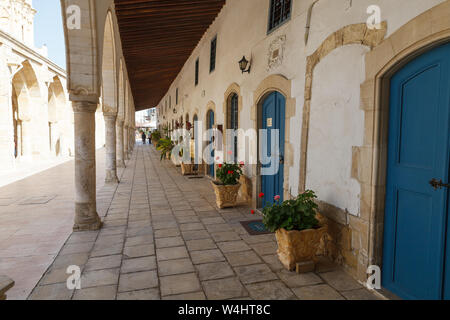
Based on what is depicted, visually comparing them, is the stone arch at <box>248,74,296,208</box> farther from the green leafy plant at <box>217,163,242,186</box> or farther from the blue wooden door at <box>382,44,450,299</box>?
the blue wooden door at <box>382,44,450,299</box>

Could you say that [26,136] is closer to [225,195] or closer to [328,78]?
[225,195]

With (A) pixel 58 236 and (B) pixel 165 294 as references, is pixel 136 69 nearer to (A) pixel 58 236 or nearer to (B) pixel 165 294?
(A) pixel 58 236

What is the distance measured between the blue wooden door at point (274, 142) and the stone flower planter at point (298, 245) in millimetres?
1674

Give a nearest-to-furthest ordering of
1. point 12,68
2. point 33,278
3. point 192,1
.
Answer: point 33,278 → point 192,1 → point 12,68

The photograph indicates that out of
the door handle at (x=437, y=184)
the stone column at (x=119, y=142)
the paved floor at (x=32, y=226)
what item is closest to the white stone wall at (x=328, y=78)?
the door handle at (x=437, y=184)

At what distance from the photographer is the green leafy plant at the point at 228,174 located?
5.70m

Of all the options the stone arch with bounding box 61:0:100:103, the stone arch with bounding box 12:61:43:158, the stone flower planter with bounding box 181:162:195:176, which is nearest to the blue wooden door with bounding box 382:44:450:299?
the stone arch with bounding box 61:0:100:103

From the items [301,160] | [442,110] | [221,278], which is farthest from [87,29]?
[442,110]

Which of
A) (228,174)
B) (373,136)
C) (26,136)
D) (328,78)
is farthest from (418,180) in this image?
(26,136)

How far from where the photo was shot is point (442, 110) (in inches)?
85.7

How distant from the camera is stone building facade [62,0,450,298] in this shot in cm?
253

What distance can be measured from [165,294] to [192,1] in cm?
667

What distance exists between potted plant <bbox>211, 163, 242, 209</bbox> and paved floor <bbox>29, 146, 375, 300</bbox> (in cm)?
33

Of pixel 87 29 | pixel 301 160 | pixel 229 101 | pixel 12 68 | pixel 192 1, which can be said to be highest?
pixel 192 1
